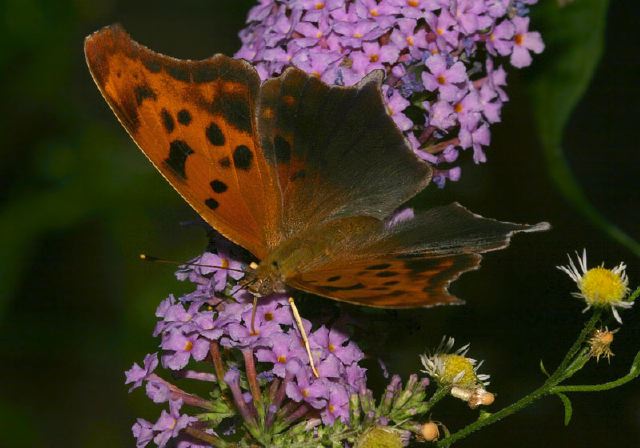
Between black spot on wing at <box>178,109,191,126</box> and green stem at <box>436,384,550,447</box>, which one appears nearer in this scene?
green stem at <box>436,384,550,447</box>

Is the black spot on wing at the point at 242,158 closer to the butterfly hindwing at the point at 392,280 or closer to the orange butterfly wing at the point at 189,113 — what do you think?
the orange butterfly wing at the point at 189,113

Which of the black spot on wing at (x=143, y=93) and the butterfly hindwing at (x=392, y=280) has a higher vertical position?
the black spot on wing at (x=143, y=93)

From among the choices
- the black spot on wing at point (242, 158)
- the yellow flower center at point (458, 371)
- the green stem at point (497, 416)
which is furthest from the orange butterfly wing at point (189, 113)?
the green stem at point (497, 416)

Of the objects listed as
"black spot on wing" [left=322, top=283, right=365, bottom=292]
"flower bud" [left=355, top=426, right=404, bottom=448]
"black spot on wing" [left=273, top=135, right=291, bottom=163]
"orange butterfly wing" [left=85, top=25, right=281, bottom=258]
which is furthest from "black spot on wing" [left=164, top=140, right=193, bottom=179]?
"flower bud" [left=355, top=426, right=404, bottom=448]

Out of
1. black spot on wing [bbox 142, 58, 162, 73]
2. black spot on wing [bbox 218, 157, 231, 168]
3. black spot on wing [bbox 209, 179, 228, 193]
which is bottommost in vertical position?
black spot on wing [bbox 209, 179, 228, 193]

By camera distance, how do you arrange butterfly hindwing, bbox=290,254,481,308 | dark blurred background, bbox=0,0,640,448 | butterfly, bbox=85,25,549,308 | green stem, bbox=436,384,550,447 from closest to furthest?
1. butterfly hindwing, bbox=290,254,481,308
2. green stem, bbox=436,384,550,447
3. butterfly, bbox=85,25,549,308
4. dark blurred background, bbox=0,0,640,448

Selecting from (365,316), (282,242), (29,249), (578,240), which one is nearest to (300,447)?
(365,316)

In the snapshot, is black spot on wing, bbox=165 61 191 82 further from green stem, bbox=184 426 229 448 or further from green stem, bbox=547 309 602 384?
green stem, bbox=547 309 602 384

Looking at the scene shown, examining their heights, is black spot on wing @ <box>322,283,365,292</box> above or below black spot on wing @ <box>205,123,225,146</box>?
below
